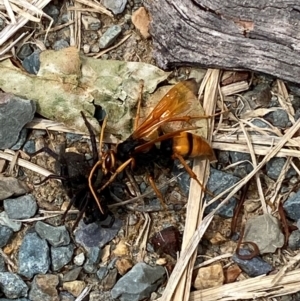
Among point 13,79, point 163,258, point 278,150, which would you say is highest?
point 13,79

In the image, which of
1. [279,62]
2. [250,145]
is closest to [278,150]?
[250,145]

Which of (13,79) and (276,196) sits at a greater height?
(13,79)

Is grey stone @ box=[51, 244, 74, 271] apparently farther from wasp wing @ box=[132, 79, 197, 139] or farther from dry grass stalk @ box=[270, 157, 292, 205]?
dry grass stalk @ box=[270, 157, 292, 205]

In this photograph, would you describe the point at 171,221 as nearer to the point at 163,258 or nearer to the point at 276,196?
the point at 163,258

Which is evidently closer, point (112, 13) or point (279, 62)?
point (279, 62)

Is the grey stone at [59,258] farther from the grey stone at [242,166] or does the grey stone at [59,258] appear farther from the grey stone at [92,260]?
the grey stone at [242,166]

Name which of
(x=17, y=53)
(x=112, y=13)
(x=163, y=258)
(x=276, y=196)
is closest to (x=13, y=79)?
(x=17, y=53)

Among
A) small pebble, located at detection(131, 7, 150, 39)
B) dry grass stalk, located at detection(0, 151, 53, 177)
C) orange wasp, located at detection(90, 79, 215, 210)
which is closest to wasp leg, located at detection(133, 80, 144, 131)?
orange wasp, located at detection(90, 79, 215, 210)
